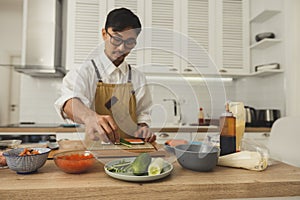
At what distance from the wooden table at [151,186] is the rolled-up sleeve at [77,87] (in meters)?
0.38

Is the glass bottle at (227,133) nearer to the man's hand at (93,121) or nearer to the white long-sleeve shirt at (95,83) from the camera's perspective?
the man's hand at (93,121)

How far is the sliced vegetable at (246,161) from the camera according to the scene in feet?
2.38

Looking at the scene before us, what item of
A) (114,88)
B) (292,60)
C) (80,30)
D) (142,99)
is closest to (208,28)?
(292,60)

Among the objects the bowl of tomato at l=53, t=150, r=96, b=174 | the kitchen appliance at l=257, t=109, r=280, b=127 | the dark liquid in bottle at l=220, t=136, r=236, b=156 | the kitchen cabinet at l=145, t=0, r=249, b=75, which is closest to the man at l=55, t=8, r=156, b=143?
the bowl of tomato at l=53, t=150, r=96, b=174

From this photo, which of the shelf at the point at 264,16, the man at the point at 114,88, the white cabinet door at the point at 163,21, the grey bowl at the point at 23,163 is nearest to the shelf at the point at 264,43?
the shelf at the point at 264,16

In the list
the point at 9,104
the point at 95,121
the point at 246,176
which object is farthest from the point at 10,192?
the point at 9,104

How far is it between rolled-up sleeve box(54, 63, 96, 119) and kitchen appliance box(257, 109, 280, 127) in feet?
5.74

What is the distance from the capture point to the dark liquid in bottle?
83 centimetres

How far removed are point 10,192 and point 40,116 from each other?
2249 millimetres

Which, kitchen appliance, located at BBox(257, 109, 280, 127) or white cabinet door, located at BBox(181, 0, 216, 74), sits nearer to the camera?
kitchen appliance, located at BBox(257, 109, 280, 127)

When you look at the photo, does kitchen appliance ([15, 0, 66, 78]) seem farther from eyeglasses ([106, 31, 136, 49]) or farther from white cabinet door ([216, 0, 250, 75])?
white cabinet door ([216, 0, 250, 75])

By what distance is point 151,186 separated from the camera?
1.95 feet

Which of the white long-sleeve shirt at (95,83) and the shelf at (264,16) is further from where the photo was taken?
the shelf at (264,16)

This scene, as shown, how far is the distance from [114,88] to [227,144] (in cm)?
73
